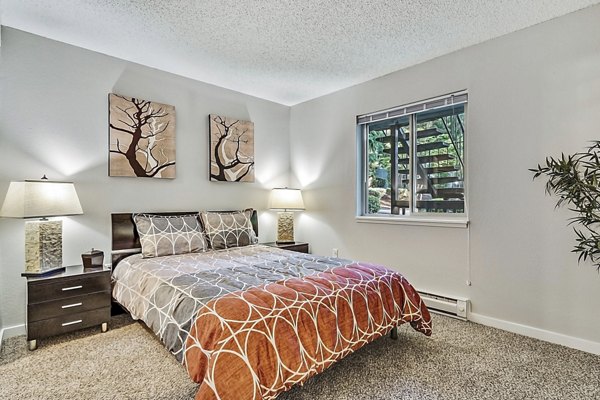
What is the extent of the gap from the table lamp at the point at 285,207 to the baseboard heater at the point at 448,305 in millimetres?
1752

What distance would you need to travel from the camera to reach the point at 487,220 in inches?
114

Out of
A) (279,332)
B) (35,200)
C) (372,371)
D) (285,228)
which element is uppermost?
(35,200)

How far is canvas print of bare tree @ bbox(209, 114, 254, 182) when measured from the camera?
3941 millimetres

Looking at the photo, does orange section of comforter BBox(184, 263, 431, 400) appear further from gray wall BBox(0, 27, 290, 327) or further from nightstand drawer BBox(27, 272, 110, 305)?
gray wall BBox(0, 27, 290, 327)

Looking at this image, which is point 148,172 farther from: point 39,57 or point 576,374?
point 576,374

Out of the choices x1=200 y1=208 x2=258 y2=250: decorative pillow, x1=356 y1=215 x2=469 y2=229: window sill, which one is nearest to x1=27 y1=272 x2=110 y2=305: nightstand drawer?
x1=200 y1=208 x2=258 y2=250: decorative pillow

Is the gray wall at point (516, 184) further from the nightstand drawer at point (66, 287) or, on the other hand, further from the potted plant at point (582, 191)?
the nightstand drawer at point (66, 287)

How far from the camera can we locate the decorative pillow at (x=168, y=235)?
303cm

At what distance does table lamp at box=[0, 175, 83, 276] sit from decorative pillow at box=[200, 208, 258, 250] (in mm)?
1182

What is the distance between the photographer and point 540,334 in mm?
2602

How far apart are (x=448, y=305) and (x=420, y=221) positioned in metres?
0.84

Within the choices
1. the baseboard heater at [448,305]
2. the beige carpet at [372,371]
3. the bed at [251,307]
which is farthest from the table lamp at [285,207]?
the beige carpet at [372,371]

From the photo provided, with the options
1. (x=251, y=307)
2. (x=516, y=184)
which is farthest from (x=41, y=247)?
(x=516, y=184)

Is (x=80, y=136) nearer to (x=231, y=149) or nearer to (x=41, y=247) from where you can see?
(x=41, y=247)
